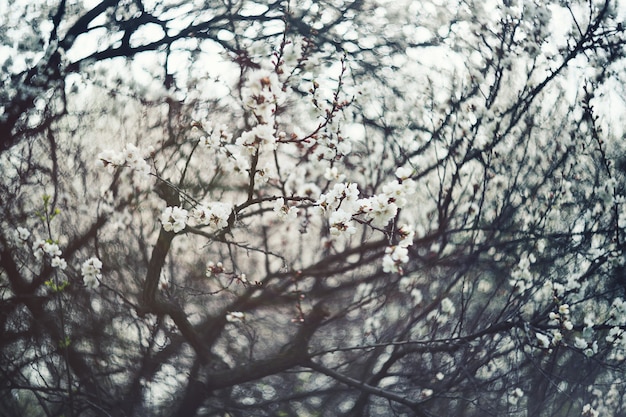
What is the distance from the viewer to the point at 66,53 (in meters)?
2.21

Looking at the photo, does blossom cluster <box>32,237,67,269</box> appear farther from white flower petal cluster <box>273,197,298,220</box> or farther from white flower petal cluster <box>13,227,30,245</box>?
white flower petal cluster <box>273,197,298,220</box>

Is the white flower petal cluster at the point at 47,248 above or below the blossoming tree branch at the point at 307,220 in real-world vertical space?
below

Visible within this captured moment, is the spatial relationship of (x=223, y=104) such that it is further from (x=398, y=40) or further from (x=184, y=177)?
(x=398, y=40)

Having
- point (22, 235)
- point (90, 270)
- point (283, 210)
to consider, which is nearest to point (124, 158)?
point (90, 270)

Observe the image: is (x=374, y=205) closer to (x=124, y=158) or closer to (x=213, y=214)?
(x=213, y=214)

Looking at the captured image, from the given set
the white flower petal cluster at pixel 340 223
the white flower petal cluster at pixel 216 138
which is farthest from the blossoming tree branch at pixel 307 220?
the white flower petal cluster at pixel 340 223

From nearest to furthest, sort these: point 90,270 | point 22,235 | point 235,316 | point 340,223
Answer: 1. point 340,223
2. point 90,270
3. point 22,235
4. point 235,316

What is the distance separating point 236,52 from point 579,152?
199 cm

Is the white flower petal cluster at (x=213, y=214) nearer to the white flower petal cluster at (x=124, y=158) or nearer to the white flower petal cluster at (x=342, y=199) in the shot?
the white flower petal cluster at (x=124, y=158)

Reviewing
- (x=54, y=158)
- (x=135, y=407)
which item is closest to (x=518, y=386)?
(x=135, y=407)

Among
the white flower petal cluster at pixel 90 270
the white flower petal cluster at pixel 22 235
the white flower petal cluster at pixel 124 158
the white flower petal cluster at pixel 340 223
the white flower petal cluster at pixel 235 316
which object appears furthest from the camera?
the white flower petal cluster at pixel 235 316

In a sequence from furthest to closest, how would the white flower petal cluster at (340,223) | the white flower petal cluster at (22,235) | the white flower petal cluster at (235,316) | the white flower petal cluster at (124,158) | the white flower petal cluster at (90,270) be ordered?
the white flower petal cluster at (235,316) < the white flower petal cluster at (22,235) < the white flower petal cluster at (90,270) < the white flower petal cluster at (124,158) < the white flower petal cluster at (340,223)

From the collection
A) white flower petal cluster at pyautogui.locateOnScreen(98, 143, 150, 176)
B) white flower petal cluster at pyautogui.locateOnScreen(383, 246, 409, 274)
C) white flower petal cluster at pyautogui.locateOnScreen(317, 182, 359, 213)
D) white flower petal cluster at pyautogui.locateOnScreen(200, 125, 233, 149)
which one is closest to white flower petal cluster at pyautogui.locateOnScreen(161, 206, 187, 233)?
white flower petal cluster at pyautogui.locateOnScreen(98, 143, 150, 176)

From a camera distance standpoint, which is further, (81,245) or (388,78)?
(388,78)
